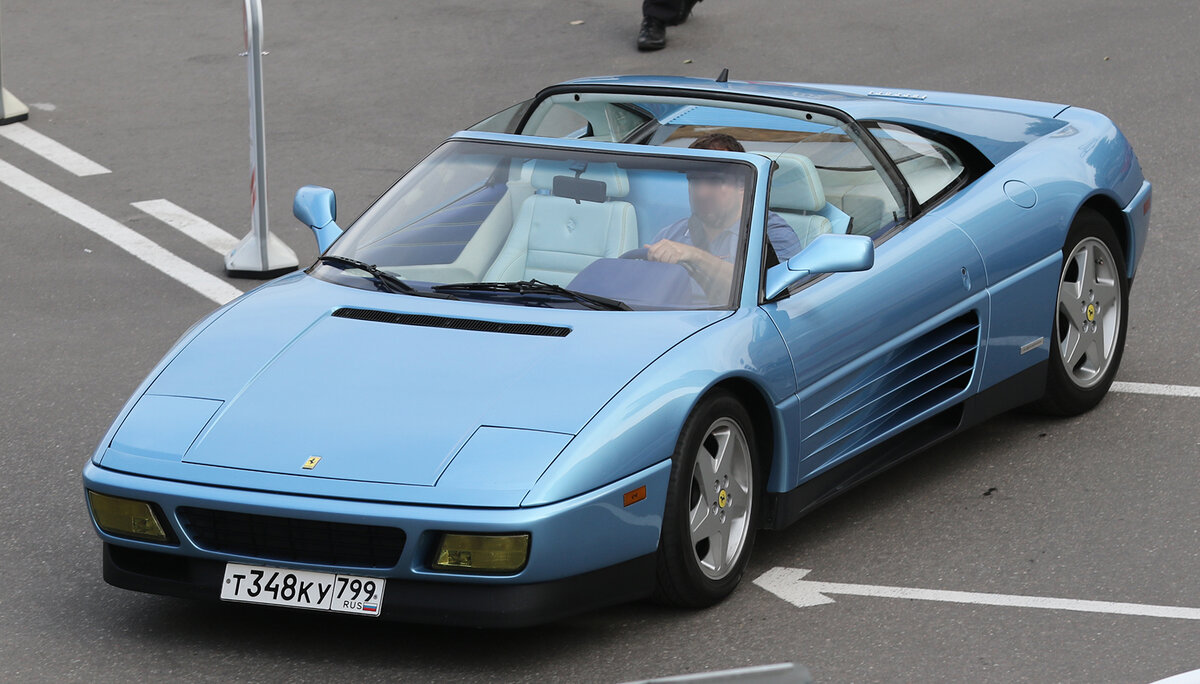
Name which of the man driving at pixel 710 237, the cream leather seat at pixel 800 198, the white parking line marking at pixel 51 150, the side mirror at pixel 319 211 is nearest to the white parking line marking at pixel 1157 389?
the cream leather seat at pixel 800 198

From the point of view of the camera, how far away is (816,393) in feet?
17.6

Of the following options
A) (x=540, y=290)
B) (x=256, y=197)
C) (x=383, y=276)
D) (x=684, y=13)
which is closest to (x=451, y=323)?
(x=540, y=290)

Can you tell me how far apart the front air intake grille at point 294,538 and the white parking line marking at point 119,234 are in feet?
13.1

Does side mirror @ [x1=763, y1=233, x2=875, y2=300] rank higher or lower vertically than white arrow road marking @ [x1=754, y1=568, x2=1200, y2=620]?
higher

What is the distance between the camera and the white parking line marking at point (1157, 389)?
22.9 feet

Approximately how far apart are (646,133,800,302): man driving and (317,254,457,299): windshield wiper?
0.73 meters

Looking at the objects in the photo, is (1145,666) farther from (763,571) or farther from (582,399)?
(582,399)

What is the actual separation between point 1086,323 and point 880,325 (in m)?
1.53

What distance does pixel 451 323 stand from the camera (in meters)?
5.15

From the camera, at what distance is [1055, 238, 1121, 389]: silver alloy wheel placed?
6.70 metres

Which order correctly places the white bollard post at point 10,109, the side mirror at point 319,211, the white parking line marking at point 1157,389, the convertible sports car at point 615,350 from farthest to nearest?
1. the white bollard post at point 10,109
2. the white parking line marking at point 1157,389
3. the side mirror at point 319,211
4. the convertible sports car at point 615,350

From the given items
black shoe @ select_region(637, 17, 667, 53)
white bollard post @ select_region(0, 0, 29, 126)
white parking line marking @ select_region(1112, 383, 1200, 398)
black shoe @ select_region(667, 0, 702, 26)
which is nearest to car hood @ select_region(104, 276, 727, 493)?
white parking line marking @ select_region(1112, 383, 1200, 398)

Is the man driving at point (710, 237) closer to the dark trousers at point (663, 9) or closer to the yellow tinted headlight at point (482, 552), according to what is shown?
the yellow tinted headlight at point (482, 552)

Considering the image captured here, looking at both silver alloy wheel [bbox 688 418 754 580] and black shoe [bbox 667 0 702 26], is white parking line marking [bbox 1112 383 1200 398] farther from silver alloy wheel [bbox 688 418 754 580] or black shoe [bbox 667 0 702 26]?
black shoe [bbox 667 0 702 26]
